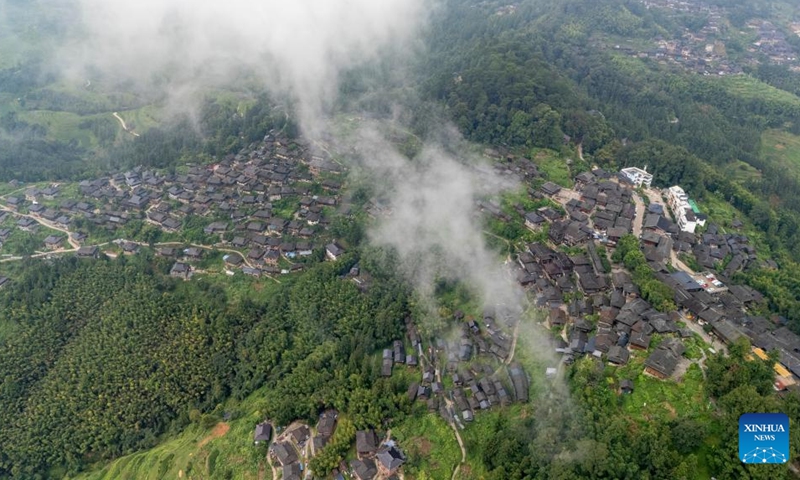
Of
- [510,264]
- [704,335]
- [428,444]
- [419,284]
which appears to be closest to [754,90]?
[510,264]

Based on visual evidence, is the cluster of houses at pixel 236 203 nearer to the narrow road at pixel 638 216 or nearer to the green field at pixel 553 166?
the green field at pixel 553 166

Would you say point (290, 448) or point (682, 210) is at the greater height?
point (682, 210)

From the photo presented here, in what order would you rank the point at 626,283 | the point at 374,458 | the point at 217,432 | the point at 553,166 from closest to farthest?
the point at 374,458, the point at 217,432, the point at 626,283, the point at 553,166

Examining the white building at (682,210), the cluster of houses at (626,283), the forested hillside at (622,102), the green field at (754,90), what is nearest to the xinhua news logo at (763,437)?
the cluster of houses at (626,283)

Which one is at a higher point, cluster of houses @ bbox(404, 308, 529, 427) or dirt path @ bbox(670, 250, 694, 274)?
dirt path @ bbox(670, 250, 694, 274)

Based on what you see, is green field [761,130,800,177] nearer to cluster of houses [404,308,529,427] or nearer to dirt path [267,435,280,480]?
cluster of houses [404,308,529,427]

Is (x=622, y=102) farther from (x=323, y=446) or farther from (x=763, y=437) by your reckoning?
(x=323, y=446)

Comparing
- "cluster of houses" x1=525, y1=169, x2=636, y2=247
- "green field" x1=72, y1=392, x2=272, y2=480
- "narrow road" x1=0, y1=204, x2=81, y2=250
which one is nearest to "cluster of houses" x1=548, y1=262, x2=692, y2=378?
"cluster of houses" x1=525, y1=169, x2=636, y2=247
